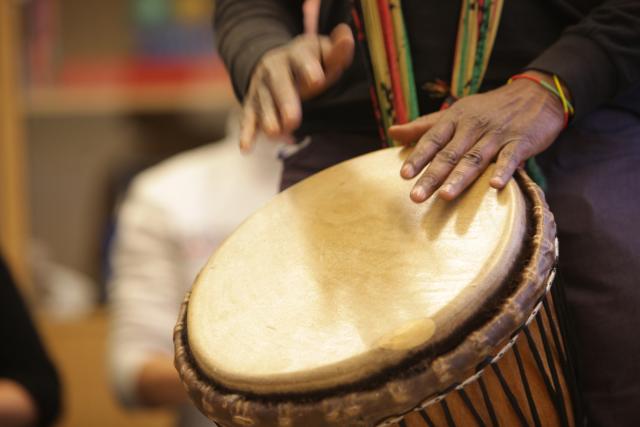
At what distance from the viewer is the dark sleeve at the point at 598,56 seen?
0.83m

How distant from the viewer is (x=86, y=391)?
110 inches

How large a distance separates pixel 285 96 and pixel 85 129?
256cm

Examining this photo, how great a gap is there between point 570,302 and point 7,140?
234 centimetres

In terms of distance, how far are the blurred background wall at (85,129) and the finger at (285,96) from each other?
1.89m

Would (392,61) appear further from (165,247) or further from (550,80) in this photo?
(165,247)

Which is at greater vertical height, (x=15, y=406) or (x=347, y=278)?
(x=347, y=278)

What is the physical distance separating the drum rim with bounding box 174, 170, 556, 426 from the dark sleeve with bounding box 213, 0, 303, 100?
36 cm

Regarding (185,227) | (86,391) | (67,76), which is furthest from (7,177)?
(185,227)

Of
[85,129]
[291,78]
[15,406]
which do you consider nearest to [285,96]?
[291,78]

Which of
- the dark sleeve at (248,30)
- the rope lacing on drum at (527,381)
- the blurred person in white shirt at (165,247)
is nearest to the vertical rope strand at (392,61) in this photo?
the dark sleeve at (248,30)

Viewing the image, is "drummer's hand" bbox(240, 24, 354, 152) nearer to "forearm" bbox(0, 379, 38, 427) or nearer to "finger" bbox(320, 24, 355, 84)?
"finger" bbox(320, 24, 355, 84)

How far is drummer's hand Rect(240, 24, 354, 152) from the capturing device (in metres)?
0.81

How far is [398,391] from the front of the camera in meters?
0.64

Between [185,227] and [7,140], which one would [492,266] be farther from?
[7,140]
